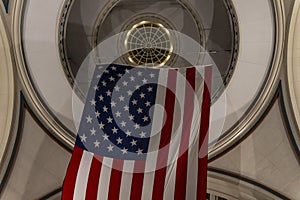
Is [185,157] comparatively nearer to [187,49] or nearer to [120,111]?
[120,111]

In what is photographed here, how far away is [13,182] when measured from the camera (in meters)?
7.46

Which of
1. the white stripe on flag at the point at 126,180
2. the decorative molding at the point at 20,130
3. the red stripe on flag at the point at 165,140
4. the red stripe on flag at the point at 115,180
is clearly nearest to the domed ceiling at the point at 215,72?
the decorative molding at the point at 20,130

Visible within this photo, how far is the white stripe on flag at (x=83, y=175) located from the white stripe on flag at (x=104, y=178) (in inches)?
7.7

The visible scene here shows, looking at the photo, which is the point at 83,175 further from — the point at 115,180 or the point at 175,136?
the point at 175,136

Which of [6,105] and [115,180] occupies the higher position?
[6,105]

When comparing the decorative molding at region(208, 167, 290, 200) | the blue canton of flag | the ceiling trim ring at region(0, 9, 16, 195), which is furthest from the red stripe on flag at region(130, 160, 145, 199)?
the ceiling trim ring at region(0, 9, 16, 195)

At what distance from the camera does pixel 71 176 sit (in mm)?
5914

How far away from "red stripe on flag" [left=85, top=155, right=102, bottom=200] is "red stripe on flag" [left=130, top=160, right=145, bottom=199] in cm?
50

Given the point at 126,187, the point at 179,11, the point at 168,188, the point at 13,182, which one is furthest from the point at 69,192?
the point at 179,11

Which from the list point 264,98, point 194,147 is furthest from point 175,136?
point 264,98

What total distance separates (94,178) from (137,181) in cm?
60

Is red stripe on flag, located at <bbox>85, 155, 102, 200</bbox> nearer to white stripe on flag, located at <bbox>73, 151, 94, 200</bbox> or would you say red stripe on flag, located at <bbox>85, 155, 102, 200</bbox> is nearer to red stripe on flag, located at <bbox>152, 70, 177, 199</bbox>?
white stripe on flag, located at <bbox>73, 151, 94, 200</bbox>

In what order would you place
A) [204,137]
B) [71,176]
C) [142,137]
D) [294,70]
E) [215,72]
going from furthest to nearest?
[215,72] → [294,70] → [142,137] → [204,137] → [71,176]

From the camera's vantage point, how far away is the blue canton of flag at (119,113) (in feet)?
20.7
